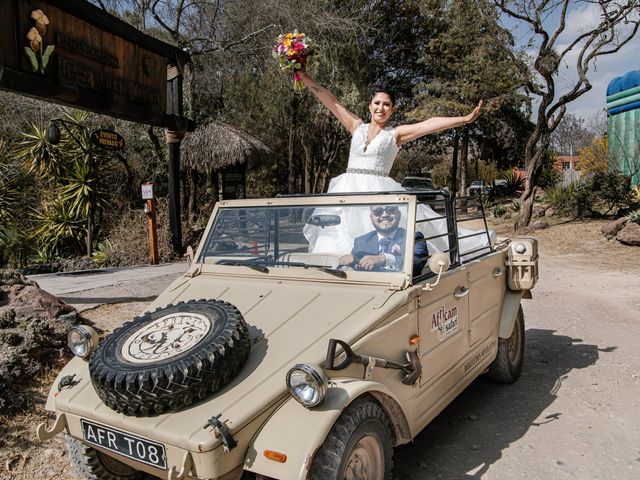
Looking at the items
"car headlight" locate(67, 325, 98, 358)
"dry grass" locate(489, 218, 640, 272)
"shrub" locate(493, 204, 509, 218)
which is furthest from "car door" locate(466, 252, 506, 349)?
"shrub" locate(493, 204, 509, 218)

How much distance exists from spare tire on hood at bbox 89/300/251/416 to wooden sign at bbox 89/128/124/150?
7.26 metres

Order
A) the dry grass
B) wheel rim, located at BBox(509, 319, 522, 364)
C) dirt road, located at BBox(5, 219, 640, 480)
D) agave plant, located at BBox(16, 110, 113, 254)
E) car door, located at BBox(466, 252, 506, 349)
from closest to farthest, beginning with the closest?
1. dirt road, located at BBox(5, 219, 640, 480)
2. car door, located at BBox(466, 252, 506, 349)
3. wheel rim, located at BBox(509, 319, 522, 364)
4. the dry grass
5. agave plant, located at BBox(16, 110, 113, 254)

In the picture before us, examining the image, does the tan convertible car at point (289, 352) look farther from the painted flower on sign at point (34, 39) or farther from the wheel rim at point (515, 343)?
the painted flower on sign at point (34, 39)

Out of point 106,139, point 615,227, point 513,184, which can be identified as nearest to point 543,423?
point 106,139

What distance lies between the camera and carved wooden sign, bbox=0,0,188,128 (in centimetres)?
584

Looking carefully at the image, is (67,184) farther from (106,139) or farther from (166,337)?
(166,337)

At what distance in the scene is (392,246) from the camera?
3.22m

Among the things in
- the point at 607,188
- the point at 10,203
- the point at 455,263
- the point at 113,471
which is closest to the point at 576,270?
the point at 607,188

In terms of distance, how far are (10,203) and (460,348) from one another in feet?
31.9

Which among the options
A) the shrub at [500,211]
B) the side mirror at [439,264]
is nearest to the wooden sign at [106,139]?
the side mirror at [439,264]

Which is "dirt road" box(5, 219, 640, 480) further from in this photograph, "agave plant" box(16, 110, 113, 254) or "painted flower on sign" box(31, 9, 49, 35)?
"agave plant" box(16, 110, 113, 254)

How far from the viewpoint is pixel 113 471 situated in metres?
2.92

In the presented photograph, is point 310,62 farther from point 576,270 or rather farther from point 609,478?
point 576,270

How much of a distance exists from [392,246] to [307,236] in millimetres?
710
